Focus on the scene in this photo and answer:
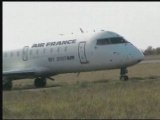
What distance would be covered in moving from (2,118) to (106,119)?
111 inches

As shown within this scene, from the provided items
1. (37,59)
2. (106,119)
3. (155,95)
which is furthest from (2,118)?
(37,59)

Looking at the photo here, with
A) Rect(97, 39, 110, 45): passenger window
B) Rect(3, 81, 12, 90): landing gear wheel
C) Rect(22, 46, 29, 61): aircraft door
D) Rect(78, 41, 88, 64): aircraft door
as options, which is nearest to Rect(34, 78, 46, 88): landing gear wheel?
Rect(22, 46, 29, 61): aircraft door

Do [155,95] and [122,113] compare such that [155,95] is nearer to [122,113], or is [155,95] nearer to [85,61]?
[122,113]

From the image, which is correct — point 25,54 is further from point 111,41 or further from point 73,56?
point 111,41

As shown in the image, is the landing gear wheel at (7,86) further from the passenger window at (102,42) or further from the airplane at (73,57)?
the passenger window at (102,42)

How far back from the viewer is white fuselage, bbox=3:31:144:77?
1126 inches

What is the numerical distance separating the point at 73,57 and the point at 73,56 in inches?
2.5

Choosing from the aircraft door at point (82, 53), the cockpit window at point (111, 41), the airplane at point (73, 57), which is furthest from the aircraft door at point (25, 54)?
the cockpit window at point (111, 41)

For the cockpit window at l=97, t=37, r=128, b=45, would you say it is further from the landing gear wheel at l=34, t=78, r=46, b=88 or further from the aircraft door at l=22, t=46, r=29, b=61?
the aircraft door at l=22, t=46, r=29, b=61

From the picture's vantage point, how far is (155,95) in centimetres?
1712

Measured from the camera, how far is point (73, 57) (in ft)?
97.0

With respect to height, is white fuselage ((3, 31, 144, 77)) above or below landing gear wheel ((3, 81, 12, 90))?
above

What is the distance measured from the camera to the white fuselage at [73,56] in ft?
93.9

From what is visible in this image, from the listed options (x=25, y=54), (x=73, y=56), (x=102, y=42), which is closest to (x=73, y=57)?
(x=73, y=56)
